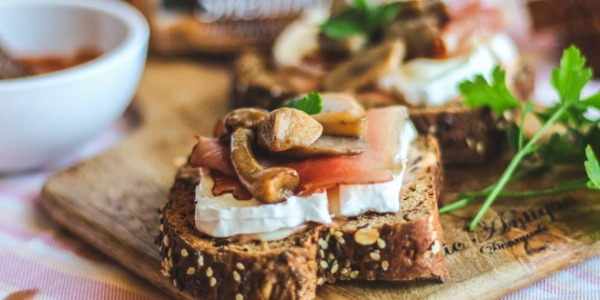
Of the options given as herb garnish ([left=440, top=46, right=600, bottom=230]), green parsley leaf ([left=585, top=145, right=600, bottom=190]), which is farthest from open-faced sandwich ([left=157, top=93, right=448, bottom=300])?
green parsley leaf ([left=585, top=145, right=600, bottom=190])

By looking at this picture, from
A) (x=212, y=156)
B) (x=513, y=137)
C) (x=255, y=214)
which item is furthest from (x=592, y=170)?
(x=212, y=156)

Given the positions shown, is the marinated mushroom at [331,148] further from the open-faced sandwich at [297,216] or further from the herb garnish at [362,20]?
the herb garnish at [362,20]

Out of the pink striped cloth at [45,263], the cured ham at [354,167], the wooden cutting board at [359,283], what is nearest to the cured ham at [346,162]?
the cured ham at [354,167]

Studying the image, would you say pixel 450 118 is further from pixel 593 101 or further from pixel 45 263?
pixel 45 263

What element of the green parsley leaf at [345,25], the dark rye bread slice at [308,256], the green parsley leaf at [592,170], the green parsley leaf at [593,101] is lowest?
the dark rye bread slice at [308,256]

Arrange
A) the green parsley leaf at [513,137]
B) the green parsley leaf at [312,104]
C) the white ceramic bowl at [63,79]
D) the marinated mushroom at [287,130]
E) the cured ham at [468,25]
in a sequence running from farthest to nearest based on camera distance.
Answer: the cured ham at [468,25]
the white ceramic bowl at [63,79]
the green parsley leaf at [513,137]
the green parsley leaf at [312,104]
the marinated mushroom at [287,130]

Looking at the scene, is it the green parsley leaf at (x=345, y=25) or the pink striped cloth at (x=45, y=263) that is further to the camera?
the green parsley leaf at (x=345, y=25)

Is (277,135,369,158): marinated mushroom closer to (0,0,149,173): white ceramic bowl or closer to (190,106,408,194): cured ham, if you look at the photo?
(190,106,408,194): cured ham

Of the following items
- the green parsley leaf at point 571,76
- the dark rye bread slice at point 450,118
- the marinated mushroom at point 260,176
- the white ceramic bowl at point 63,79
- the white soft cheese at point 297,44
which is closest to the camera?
the marinated mushroom at point 260,176
